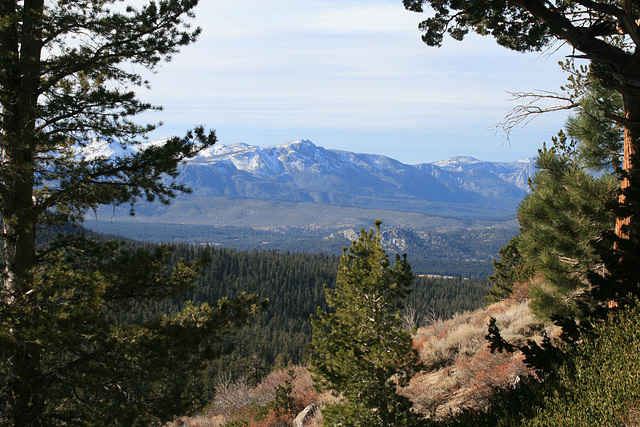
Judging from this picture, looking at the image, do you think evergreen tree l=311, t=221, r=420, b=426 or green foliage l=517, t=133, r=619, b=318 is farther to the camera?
evergreen tree l=311, t=221, r=420, b=426

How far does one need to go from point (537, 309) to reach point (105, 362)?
→ 6.89 meters

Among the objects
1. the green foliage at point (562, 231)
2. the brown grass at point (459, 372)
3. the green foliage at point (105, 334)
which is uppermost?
the green foliage at point (562, 231)

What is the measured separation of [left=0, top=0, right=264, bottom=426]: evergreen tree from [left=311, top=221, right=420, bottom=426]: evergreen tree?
2.46 m

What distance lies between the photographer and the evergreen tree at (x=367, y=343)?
8.97m

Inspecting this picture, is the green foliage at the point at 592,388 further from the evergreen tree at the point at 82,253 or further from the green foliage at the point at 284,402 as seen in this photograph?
the green foliage at the point at 284,402

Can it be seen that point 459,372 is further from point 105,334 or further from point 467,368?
point 105,334

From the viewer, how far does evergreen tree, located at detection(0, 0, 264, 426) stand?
599cm

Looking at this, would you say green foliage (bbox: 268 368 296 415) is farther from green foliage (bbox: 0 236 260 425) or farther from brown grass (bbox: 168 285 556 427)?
green foliage (bbox: 0 236 260 425)

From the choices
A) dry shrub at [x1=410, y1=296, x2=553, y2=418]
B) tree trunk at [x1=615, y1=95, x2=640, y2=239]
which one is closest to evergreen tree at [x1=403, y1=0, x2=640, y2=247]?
tree trunk at [x1=615, y1=95, x2=640, y2=239]

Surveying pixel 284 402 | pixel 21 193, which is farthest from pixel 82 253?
pixel 284 402

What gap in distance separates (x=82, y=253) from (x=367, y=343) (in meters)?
5.68

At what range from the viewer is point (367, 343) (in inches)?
374

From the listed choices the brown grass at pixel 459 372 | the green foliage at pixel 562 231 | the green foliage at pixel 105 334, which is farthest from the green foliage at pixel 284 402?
the green foliage at pixel 562 231

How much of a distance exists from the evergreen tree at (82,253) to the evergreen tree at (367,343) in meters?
2.46
